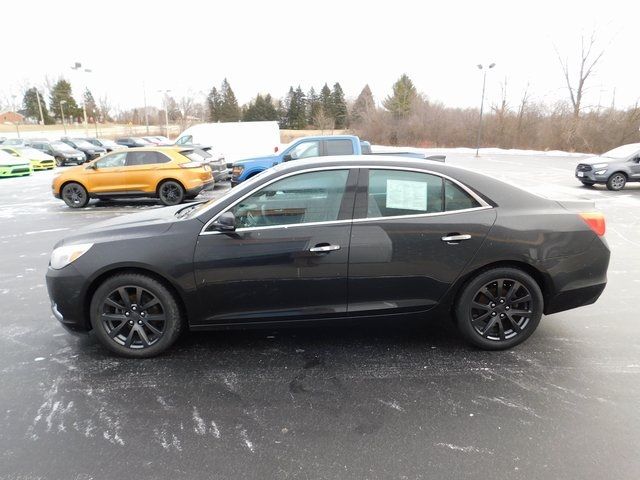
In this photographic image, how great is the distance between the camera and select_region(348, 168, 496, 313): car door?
3.43m

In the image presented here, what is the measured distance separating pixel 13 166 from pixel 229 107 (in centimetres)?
7309

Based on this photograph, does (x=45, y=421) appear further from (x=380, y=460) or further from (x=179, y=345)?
(x=380, y=460)

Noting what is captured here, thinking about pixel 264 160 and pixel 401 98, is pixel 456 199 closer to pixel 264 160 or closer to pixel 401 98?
pixel 264 160

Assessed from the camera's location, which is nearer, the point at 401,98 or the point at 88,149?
the point at 88,149

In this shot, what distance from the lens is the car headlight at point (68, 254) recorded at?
3.50 meters

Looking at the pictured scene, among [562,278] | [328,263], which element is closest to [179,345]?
[328,263]

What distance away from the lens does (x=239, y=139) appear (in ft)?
63.6

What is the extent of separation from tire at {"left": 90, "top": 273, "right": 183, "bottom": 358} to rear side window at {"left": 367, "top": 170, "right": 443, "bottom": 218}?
6.01 ft

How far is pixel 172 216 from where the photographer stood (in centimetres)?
389

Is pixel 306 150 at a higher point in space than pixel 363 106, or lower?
lower

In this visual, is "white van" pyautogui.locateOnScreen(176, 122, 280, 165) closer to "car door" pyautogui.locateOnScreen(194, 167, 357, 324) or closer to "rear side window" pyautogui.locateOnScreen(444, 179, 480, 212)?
"car door" pyautogui.locateOnScreen(194, 167, 357, 324)

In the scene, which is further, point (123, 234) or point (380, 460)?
point (123, 234)

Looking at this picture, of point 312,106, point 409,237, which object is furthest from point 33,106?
point 409,237

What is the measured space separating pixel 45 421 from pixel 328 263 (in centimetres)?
220
